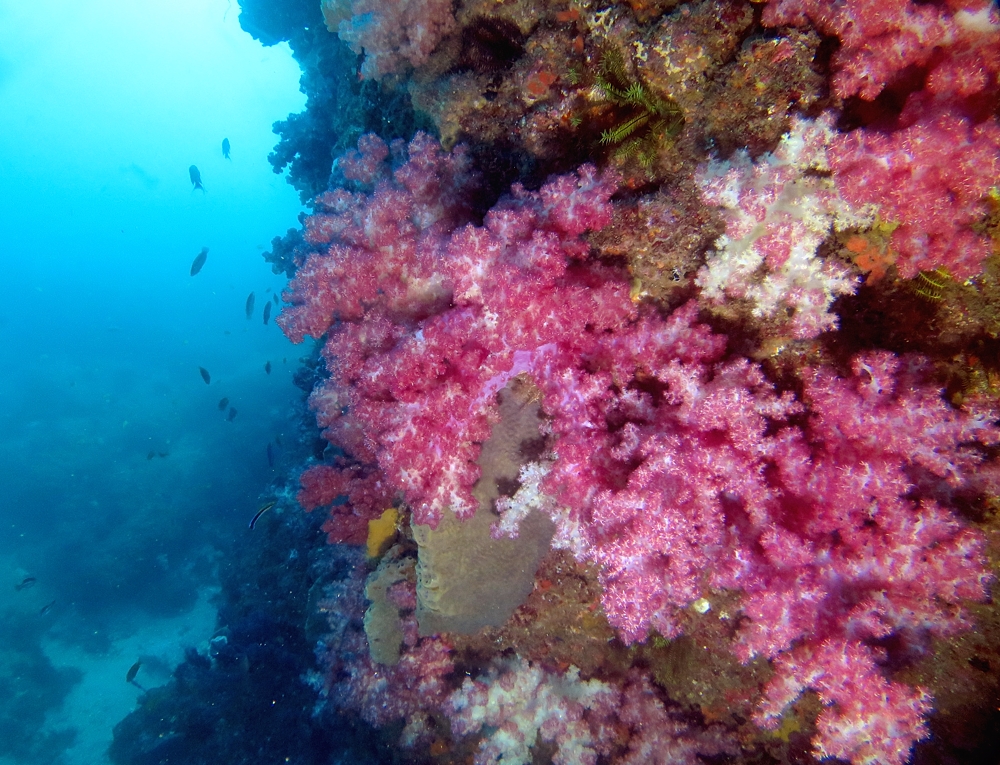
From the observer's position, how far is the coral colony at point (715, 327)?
2648 mm

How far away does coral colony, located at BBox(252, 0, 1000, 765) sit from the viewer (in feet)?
8.69

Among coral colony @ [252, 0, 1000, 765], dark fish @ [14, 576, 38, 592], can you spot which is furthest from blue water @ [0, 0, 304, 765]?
coral colony @ [252, 0, 1000, 765]

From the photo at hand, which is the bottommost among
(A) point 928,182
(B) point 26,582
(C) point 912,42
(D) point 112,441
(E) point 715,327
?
(A) point 928,182

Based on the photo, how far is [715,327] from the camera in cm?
325

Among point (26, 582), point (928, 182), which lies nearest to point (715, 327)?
point (928, 182)

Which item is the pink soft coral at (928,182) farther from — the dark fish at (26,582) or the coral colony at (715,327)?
the dark fish at (26,582)

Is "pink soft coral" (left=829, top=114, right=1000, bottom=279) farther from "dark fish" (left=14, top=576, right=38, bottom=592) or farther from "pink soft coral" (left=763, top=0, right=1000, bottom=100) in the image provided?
"dark fish" (left=14, top=576, right=38, bottom=592)

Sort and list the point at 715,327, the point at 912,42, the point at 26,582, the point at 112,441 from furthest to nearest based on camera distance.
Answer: the point at 112,441, the point at 26,582, the point at 715,327, the point at 912,42

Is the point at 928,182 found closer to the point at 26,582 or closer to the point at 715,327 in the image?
the point at 715,327

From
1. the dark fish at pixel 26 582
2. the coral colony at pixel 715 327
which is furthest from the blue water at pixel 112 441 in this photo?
the coral colony at pixel 715 327

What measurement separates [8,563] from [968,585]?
29.7 meters

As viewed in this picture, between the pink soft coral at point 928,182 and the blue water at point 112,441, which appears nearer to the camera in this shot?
the pink soft coral at point 928,182

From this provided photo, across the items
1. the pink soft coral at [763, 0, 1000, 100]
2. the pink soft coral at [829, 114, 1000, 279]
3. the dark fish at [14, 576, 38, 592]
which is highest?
the dark fish at [14, 576, 38, 592]

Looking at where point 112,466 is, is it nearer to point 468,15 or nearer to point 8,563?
point 8,563
